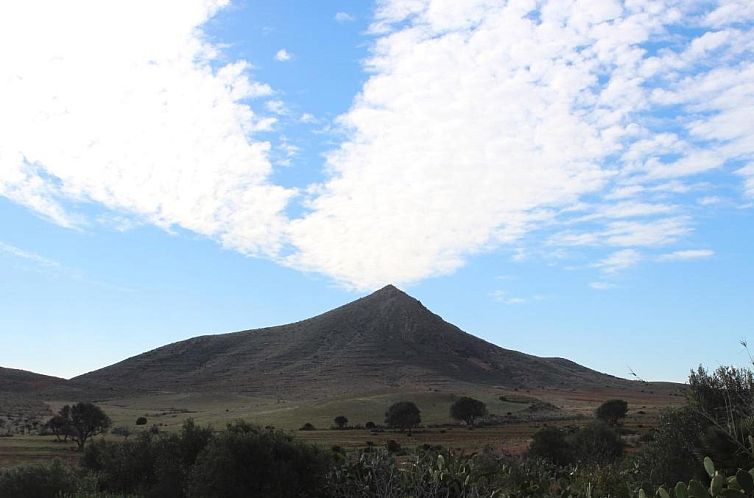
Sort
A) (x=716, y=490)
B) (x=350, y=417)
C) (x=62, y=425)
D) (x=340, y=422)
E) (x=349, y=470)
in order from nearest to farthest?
(x=716, y=490) < (x=349, y=470) < (x=62, y=425) < (x=340, y=422) < (x=350, y=417)

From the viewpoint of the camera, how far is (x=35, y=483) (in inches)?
746

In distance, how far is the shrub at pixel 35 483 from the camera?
1864cm

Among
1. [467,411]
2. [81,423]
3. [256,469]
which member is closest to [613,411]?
[467,411]

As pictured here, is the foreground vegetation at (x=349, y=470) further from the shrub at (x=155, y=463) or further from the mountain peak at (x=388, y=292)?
the mountain peak at (x=388, y=292)

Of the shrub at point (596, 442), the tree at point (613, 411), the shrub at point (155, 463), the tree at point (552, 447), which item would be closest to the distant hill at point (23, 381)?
the tree at point (613, 411)

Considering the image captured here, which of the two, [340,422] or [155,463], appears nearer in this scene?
[155,463]

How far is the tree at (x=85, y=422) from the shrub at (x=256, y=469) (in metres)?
41.3

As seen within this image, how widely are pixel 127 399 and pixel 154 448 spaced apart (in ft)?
322

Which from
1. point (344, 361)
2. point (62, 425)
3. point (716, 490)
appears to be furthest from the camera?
point (344, 361)

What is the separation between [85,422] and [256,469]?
1738 inches

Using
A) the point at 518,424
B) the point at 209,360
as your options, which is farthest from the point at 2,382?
the point at 518,424

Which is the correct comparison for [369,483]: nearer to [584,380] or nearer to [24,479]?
[24,479]

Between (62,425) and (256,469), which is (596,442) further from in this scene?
(62,425)

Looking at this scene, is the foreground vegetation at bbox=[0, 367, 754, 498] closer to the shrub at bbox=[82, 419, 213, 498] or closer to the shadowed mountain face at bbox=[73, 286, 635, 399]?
the shrub at bbox=[82, 419, 213, 498]
